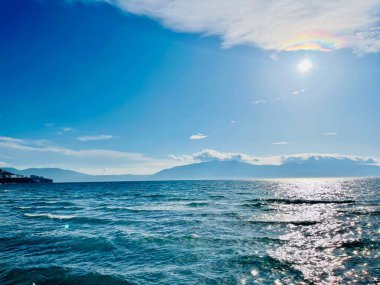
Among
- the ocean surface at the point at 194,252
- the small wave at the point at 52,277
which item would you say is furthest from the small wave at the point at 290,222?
the small wave at the point at 52,277

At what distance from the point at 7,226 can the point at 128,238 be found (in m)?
15.5

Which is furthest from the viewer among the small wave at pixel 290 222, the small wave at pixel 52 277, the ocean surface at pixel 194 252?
the small wave at pixel 290 222

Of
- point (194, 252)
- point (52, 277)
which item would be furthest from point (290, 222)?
point (52, 277)

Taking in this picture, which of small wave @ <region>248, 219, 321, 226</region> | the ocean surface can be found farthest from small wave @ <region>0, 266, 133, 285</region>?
small wave @ <region>248, 219, 321, 226</region>

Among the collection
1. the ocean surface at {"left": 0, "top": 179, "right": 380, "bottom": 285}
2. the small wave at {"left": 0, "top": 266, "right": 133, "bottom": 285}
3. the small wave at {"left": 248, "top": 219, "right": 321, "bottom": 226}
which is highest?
the small wave at {"left": 248, "top": 219, "right": 321, "bottom": 226}

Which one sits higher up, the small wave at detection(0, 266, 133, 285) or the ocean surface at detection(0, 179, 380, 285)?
the ocean surface at detection(0, 179, 380, 285)

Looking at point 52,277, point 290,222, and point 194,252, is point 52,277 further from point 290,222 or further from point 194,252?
point 290,222

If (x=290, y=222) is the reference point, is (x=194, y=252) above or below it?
below

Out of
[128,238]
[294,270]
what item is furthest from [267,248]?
[128,238]

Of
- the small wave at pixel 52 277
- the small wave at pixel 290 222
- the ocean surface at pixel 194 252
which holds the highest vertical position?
the small wave at pixel 290 222

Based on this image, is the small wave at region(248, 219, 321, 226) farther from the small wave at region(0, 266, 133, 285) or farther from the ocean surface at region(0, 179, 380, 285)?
the small wave at region(0, 266, 133, 285)

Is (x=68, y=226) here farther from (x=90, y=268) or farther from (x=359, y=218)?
(x=359, y=218)

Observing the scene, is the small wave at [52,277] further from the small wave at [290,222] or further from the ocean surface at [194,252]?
the small wave at [290,222]

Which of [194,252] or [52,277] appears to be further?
[194,252]
